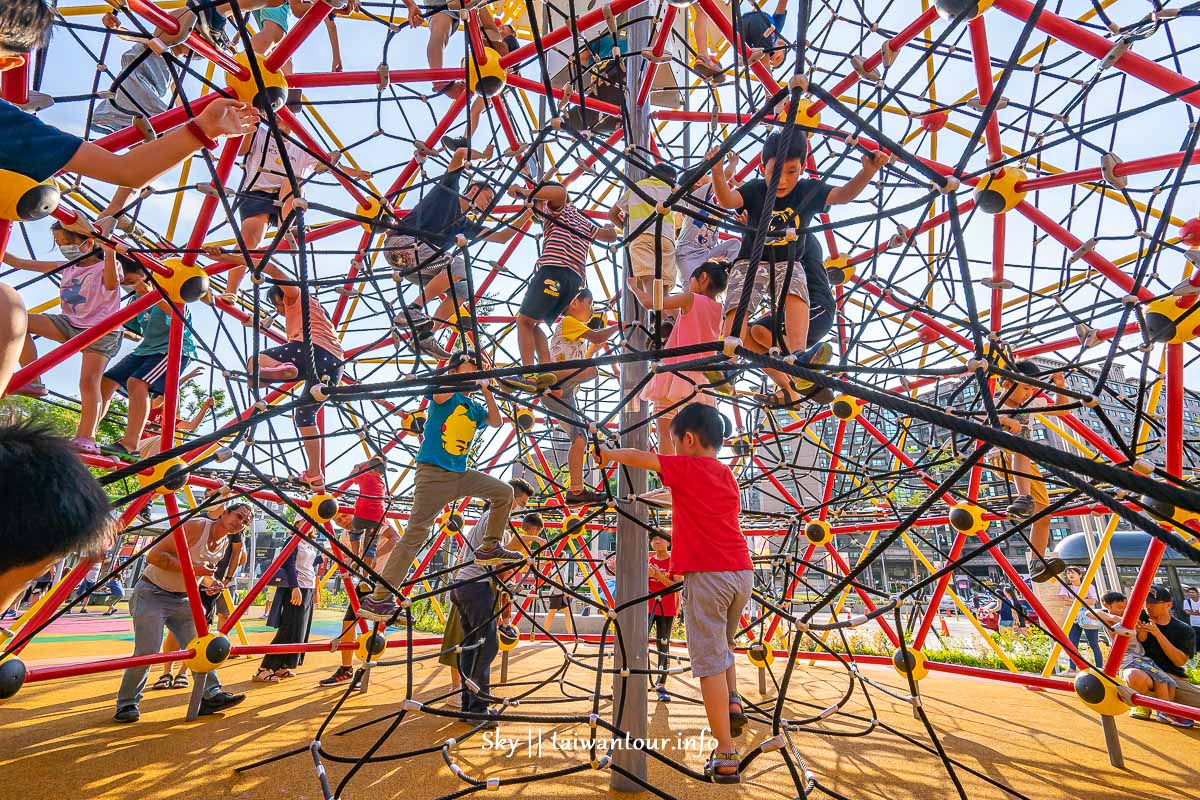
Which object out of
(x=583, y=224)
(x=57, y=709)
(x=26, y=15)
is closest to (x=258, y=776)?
(x=57, y=709)

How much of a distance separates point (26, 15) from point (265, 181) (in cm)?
285

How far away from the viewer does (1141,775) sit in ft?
11.2

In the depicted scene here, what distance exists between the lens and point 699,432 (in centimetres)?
307

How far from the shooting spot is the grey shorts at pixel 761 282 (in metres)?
2.96

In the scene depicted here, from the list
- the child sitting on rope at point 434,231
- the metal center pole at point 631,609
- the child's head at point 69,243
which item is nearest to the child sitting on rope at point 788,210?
the metal center pole at point 631,609

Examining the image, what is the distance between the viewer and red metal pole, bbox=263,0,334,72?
2334mm

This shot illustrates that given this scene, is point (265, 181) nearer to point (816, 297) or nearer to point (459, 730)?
point (816, 297)

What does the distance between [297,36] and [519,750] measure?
13.1 feet

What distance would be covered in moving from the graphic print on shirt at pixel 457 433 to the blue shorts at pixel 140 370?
2031mm

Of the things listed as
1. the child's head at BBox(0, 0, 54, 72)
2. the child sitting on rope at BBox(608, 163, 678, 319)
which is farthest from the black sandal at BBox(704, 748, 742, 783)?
the child's head at BBox(0, 0, 54, 72)

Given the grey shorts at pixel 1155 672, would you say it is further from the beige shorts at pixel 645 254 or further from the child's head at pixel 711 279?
the beige shorts at pixel 645 254

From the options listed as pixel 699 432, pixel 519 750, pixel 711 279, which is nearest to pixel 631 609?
pixel 699 432

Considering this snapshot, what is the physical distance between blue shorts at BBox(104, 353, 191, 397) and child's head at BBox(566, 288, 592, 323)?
2.79 m

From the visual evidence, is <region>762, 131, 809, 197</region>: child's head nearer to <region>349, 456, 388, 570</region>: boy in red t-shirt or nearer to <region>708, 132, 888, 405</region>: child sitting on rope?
<region>708, 132, 888, 405</region>: child sitting on rope
